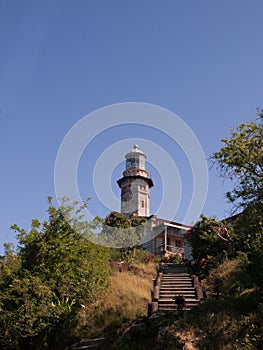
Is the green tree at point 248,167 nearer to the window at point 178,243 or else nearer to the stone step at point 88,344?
the stone step at point 88,344

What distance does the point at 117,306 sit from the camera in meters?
13.1

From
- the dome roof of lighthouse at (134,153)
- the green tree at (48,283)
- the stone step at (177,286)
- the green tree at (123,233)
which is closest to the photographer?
the green tree at (48,283)

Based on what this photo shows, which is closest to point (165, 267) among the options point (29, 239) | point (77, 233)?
point (77, 233)

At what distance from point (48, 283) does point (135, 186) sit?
3747cm

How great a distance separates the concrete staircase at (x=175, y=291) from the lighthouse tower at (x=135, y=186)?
3051 centimetres

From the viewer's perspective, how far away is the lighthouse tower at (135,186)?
48812 millimetres

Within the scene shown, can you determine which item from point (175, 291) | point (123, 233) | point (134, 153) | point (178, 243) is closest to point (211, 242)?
point (175, 291)

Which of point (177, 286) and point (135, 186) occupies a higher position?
point (135, 186)

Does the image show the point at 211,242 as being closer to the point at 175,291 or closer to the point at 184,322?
the point at 175,291

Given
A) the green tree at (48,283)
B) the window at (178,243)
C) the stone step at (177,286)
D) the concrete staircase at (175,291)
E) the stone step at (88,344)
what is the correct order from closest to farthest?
the stone step at (88,344), the green tree at (48,283), the concrete staircase at (175,291), the stone step at (177,286), the window at (178,243)

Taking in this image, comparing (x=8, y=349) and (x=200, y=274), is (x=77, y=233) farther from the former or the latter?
(x=200, y=274)

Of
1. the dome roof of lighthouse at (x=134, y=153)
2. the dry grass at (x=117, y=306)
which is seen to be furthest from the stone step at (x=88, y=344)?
the dome roof of lighthouse at (x=134, y=153)

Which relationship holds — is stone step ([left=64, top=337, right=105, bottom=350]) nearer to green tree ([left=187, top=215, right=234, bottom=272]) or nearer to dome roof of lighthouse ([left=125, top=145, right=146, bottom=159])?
green tree ([left=187, top=215, right=234, bottom=272])

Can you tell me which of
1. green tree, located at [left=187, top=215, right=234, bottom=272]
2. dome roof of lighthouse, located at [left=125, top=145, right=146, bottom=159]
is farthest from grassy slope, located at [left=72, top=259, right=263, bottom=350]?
dome roof of lighthouse, located at [left=125, top=145, right=146, bottom=159]
